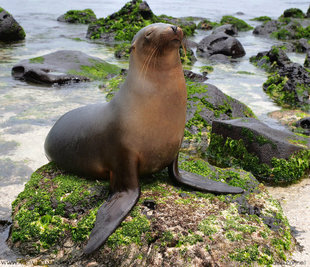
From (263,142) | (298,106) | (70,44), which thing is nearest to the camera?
(263,142)

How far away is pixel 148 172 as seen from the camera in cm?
392

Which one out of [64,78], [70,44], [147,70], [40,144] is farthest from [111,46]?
[147,70]

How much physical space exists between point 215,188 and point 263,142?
2.05 m

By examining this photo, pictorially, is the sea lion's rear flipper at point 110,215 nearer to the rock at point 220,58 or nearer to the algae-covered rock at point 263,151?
the algae-covered rock at point 263,151

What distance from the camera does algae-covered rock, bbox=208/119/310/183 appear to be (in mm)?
5660

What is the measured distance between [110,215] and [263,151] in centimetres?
304

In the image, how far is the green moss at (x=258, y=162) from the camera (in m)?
5.62

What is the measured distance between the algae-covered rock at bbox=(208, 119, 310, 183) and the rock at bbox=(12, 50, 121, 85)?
5.81 meters

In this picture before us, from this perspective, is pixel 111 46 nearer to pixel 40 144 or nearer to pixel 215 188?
pixel 40 144

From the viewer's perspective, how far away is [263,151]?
5.77 metres

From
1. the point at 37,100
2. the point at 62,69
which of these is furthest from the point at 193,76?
the point at 37,100

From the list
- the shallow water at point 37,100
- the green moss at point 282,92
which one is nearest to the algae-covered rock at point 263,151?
the shallow water at point 37,100

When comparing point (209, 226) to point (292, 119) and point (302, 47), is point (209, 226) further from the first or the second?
point (302, 47)

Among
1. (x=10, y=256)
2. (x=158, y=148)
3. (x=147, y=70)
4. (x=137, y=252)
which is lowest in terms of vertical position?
(x=10, y=256)
